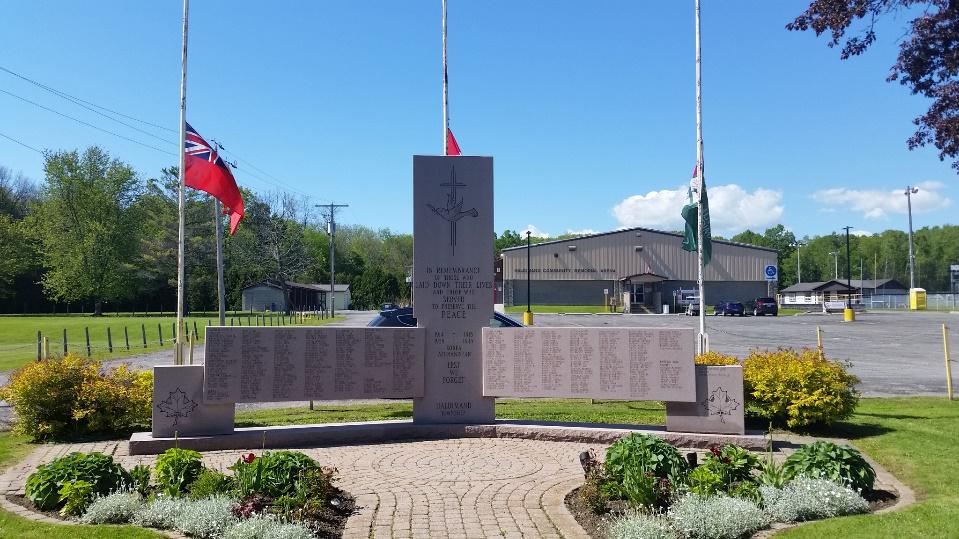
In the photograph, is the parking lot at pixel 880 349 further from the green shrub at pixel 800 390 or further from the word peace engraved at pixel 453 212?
the word peace engraved at pixel 453 212

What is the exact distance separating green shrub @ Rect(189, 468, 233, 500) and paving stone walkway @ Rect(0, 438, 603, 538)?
124 centimetres

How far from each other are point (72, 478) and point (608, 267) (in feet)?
197

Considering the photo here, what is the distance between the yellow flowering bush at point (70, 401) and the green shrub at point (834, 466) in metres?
8.71

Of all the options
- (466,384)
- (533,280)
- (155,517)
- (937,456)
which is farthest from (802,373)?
(533,280)

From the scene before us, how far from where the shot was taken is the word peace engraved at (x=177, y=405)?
9.40m

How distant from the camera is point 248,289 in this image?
74750 millimetres

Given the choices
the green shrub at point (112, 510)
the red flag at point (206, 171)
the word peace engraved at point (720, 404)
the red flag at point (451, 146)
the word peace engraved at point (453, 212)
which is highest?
the red flag at point (451, 146)

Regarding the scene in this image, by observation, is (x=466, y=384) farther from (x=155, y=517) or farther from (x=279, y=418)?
(x=155, y=517)

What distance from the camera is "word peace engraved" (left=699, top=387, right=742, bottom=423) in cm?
945

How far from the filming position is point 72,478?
20.9 ft

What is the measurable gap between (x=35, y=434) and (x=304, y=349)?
4043mm

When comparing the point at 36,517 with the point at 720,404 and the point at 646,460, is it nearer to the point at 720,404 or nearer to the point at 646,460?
the point at 646,460

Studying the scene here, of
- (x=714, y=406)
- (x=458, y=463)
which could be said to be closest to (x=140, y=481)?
(x=458, y=463)

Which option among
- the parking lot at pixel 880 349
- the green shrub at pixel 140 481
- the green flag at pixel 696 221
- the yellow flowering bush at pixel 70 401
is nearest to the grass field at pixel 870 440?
the yellow flowering bush at pixel 70 401
